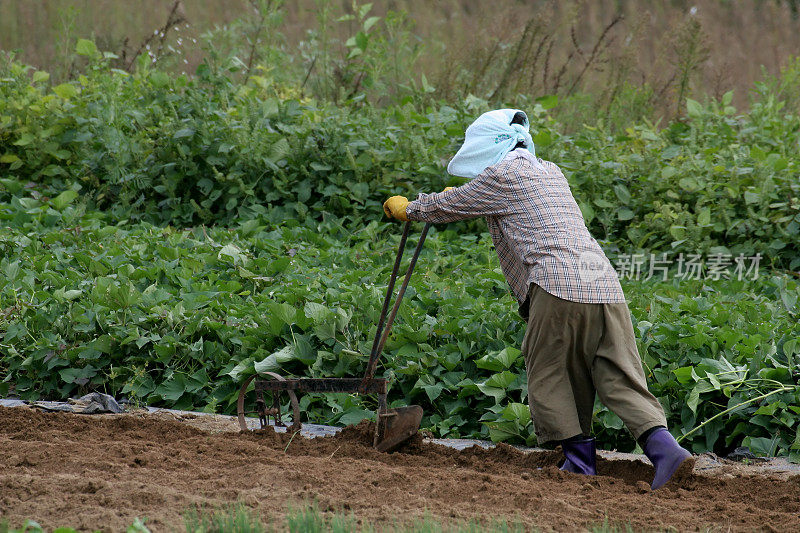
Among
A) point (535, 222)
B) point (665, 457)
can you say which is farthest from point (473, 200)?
point (665, 457)

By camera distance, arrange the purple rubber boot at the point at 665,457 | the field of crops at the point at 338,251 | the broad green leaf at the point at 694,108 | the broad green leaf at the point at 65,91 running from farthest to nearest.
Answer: the broad green leaf at the point at 65,91 < the broad green leaf at the point at 694,108 < the field of crops at the point at 338,251 < the purple rubber boot at the point at 665,457

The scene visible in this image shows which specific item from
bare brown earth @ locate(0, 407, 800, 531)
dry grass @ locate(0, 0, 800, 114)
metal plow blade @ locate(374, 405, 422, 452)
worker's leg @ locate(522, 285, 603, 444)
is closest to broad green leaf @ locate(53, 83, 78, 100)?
dry grass @ locate(0, 0, 800, 114)

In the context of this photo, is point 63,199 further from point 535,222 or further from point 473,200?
point 535,222

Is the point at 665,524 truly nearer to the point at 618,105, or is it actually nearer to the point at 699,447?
the point at 699,447

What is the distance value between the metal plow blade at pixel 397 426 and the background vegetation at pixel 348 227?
45cm

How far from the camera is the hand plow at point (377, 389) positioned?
11.5ft

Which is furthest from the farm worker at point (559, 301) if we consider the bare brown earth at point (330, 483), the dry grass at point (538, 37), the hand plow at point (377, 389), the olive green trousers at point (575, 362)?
the dry grass at point (538, 37)

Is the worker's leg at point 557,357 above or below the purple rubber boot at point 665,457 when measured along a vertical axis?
above

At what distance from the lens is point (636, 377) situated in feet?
10.8

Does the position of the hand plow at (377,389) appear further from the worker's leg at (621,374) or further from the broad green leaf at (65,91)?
the broad green leaf at (65,91)

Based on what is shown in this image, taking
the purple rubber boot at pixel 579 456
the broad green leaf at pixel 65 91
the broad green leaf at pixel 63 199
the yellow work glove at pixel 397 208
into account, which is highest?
the broad green leaf at pixel 65 91

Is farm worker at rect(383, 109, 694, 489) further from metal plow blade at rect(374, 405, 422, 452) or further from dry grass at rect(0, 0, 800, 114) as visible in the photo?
dry grass at rect(0, 0, 800, 114)

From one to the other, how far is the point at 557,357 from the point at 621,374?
9.8 inches

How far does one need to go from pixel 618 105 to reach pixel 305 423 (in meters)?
5.09
